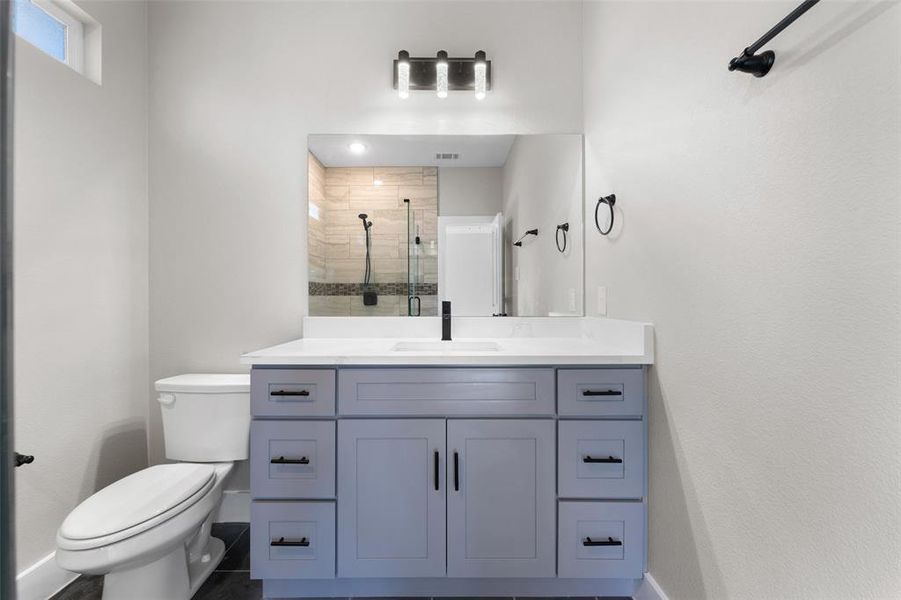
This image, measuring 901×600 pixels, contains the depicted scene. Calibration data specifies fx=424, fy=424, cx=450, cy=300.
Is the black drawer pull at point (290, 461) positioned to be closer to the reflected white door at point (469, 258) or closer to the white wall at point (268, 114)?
the white wall at point (268, 114)

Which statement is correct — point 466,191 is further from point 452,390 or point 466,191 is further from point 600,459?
point 600,459

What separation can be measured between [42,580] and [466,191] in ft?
7.37

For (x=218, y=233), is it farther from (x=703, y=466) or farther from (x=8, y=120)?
(x=703, y=466)

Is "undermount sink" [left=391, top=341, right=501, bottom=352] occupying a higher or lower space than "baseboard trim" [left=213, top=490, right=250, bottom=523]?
higher

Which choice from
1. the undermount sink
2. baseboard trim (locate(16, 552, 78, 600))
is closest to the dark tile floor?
baseboard trim (locate(16, 552, 78, 600))

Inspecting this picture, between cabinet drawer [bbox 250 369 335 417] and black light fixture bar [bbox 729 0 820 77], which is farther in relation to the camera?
cabinet drawer [bbox 250 369 335 417]

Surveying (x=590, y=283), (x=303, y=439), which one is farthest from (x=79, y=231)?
(x=590, y=283)

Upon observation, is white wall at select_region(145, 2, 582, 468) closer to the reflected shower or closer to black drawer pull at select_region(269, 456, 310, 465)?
the reflected shower

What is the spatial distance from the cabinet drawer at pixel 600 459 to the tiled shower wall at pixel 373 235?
35.3 inches

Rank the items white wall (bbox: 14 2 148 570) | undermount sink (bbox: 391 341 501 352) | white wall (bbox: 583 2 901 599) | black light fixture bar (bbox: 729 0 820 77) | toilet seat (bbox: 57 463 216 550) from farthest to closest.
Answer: undermount sink (bbox: 391 341 501 352), white wall (bbox: 14 2 148 570), toilet seat (bbox: 57 463 216 550), black light fixture bar (bbox: 729 0 820 77), white wall (bbox: 583 2 901 599)

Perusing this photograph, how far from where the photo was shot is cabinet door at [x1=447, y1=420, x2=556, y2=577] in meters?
1.46

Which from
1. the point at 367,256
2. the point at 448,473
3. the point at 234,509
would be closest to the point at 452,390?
the point at 448,473

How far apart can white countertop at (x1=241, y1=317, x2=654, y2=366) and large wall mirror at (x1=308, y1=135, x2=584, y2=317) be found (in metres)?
0.10

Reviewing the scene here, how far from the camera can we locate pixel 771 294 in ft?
3.03
